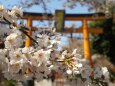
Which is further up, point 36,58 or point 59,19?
point 36,58

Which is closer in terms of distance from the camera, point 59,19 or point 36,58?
→ point 36,58

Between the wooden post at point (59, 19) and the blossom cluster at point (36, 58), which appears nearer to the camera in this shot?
the blossom cluster at point (36, 58)

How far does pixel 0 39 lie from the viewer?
A: 2104 millimetres

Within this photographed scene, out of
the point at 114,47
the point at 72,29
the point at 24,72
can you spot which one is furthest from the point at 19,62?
the point at 114,47

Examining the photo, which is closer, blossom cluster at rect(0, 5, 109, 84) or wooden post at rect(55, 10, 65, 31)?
blossom cluster at rect(0, 5, 109, 84)

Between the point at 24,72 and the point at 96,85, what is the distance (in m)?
0.56

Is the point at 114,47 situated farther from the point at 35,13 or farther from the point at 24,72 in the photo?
the point at 24,72

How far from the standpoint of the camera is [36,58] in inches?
75.1

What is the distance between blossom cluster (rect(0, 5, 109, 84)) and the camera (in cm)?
189

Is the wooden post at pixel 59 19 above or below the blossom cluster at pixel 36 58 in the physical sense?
below

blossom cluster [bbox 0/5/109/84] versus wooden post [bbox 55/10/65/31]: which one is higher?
blossom cluster [bbox 0/5/109/84]

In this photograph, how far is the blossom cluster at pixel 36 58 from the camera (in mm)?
1893

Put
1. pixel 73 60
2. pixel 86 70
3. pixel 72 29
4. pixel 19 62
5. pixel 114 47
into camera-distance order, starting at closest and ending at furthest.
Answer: pixel 19 62 → pixel 73 60 → pixel 86 70 → pixel 72 29 → pixel 114 47

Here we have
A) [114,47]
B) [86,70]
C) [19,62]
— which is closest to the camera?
[19,62]
